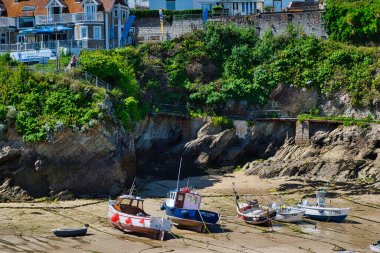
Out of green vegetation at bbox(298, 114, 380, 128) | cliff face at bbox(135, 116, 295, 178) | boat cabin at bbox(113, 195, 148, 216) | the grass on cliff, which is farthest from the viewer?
green vegetation at bbox(298, 114, 380, 128)

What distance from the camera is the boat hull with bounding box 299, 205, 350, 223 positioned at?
49875 mm

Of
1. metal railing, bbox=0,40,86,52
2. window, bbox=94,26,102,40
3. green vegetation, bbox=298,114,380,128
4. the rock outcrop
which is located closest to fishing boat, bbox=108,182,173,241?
the rock outcrop

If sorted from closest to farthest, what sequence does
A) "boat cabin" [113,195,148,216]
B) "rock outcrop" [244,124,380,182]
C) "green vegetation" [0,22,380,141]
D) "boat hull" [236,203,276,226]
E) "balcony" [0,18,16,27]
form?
1. "boat cabin" [113,195,148,216]
2. "boat hull" [236,203,276,226]
3. "rock outcrop" [244,124,380,182]
4. "green vegetation" [0,22,380,141]
5. "balcony" [0,18,16,27]

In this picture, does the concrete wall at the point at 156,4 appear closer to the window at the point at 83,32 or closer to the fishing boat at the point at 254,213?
the window at the point at 83,32

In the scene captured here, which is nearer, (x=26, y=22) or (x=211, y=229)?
(x=211, y=229)

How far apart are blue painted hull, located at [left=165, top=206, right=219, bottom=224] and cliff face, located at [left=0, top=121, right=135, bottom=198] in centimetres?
805

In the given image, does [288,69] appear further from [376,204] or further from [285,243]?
[285,243]

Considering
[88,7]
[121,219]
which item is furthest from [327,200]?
[88,7]

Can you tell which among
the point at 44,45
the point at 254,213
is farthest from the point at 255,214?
the point at 44,45

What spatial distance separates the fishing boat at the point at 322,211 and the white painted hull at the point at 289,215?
0.85 meters

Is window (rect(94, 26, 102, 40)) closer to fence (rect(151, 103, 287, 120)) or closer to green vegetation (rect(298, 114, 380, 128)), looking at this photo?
fence (rect(151, 103, 287, 120))

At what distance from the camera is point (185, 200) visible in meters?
47.9

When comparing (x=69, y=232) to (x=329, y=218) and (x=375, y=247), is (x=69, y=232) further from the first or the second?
(x=329, y=218)

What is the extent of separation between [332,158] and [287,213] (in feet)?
43.9
